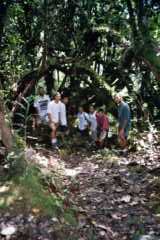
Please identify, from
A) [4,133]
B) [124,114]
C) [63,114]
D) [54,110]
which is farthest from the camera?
[63,114]

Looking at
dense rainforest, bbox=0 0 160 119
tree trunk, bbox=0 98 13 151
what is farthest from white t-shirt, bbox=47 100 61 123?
tree trunk, bbox=0 98 13 151

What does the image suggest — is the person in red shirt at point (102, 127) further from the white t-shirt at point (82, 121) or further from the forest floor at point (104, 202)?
the forest floor at point (104, 202)

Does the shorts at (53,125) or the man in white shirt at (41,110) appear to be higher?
the man in white shirt at (41,110)

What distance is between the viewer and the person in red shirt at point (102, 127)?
47.9 feet

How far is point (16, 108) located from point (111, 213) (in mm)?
8029

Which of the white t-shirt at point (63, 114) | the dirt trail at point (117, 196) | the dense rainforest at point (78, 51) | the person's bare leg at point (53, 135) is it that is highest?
the dense rainforest at point (78, 51)

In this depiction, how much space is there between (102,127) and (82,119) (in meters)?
0.69

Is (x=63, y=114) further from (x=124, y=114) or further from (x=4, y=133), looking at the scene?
(x=4, y=133)

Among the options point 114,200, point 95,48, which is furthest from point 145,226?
point 95,48

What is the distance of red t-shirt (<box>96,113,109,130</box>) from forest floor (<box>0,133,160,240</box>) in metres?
2.46

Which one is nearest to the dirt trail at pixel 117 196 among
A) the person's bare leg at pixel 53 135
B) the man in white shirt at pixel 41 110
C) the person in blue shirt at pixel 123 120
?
the person's bare leg at pixel 53 135

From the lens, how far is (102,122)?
14.9 metres

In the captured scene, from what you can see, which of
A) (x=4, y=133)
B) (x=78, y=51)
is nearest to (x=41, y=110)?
(x=78, y=51)

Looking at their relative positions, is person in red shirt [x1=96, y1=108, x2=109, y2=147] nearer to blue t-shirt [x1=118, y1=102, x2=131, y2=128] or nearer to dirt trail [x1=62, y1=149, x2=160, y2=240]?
blue t-shirt [x1=118, y1=102, x2=131, y2=128]
